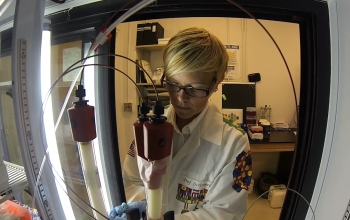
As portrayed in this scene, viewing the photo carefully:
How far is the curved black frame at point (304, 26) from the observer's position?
494mm

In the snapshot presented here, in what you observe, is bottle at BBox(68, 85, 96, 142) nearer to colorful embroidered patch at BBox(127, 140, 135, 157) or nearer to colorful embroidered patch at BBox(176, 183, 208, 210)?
colorful embroidered patch at BBox(127, 140, 135, 157)

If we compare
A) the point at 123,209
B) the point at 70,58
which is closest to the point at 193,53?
the point at 70,58

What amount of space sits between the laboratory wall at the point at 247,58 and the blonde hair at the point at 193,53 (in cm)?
4

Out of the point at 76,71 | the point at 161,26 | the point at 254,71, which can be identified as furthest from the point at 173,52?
the point at 254,71

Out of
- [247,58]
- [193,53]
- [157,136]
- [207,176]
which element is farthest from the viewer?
[247,58]

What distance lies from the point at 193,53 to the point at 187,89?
93 mm

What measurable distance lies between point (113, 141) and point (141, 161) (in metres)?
0.17

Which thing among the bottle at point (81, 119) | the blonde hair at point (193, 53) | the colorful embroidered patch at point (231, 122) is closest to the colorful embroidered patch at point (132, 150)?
the bottle at point (81, 119)

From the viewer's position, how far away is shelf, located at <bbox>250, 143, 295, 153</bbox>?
68 centimetres

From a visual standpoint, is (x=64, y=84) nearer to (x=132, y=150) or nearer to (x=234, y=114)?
(x=132, y=150)

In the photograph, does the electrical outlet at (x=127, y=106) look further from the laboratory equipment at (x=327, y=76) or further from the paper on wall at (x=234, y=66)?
the paper on wall at (x=234, y=66)

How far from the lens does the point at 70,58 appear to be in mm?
541

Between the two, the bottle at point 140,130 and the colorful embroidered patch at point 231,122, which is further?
the colorful embroidered patch at point 231,122

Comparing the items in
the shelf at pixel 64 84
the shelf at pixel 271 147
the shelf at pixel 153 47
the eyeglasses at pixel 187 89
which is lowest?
the shelf at pixel 271 147
